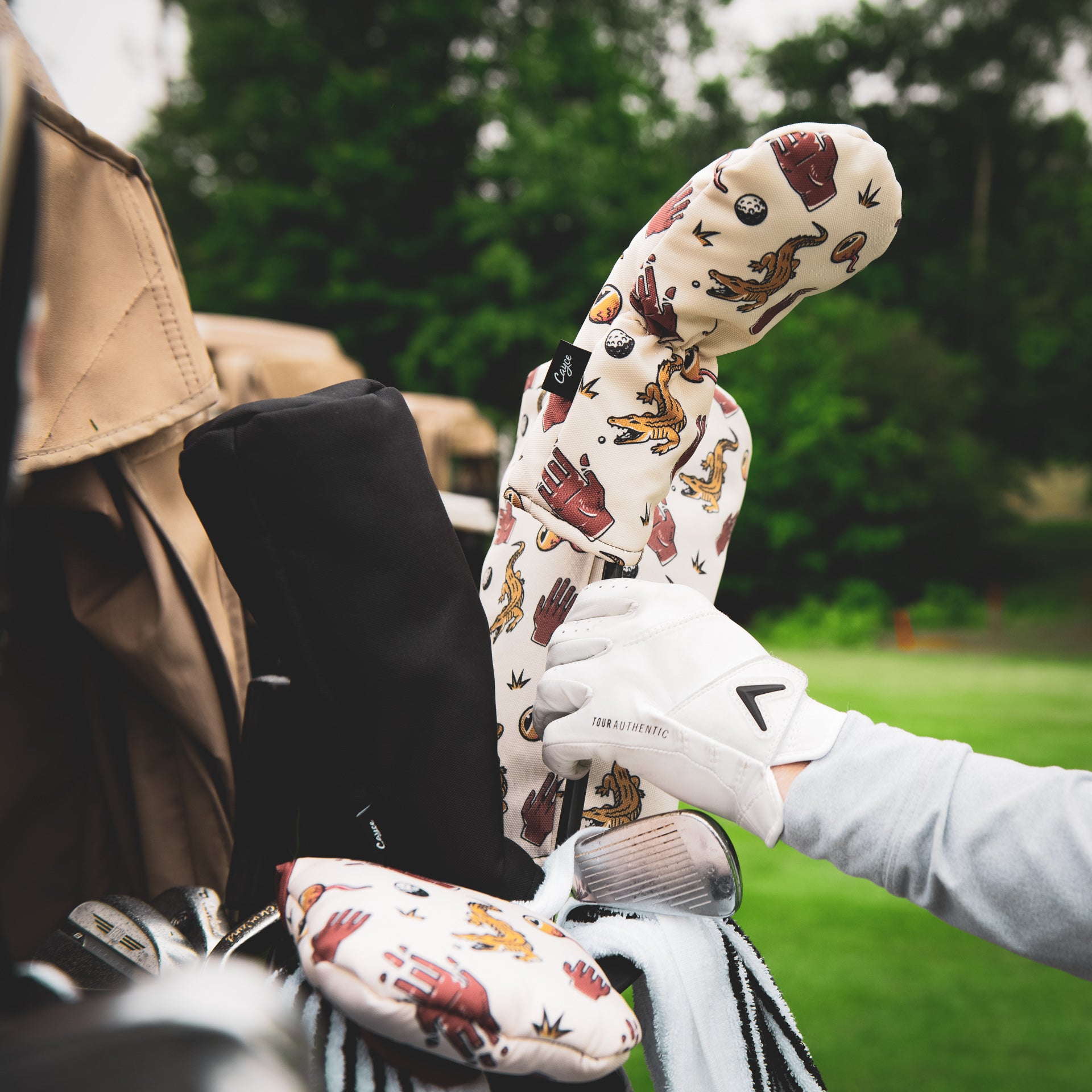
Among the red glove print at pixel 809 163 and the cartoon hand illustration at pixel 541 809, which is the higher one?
the red glove print at pixel 809 163

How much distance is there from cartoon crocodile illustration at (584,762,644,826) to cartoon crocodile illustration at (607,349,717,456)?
353 millimetres

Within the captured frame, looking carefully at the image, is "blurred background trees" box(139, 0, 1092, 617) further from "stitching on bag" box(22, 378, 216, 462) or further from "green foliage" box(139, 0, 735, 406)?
"stitching on bag" box(22, 378, 216, 462)

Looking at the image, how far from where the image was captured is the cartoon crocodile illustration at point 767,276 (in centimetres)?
78

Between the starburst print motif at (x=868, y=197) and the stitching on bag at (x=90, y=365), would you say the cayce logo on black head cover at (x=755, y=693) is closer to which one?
the starburst print motif at (x=868, y=197)

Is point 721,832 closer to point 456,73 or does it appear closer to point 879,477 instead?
point 879,477

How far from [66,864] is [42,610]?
334 millimetres

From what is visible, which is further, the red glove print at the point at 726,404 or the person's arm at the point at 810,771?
the red glove print at the point at 726,404

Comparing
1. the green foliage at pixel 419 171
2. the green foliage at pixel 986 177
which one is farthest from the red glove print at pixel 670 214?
the green foliage at pixel 986 177

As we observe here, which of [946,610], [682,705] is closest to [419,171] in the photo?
[946,610]

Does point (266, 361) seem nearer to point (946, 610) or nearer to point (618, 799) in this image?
point (618, 799)

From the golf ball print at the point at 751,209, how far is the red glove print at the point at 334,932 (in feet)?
2.13

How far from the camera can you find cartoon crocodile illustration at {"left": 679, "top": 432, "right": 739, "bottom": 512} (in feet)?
3.30

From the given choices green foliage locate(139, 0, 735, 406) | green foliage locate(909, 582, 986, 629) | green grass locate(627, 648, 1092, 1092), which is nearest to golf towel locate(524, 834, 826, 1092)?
green grass locate(627, 648, 1092, 1092)

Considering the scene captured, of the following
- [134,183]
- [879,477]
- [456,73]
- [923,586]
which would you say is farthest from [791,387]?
[134,183]
